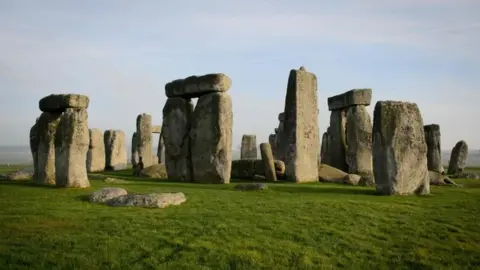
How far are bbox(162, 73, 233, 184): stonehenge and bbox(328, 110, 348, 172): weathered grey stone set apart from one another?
862cm

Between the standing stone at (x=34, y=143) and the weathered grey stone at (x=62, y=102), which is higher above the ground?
the weathered grey stone at (x=62, y=102)

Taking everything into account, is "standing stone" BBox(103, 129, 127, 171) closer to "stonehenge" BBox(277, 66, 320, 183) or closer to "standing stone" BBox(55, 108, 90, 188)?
"stonehenge" BBox(277, 66, 320, 183)

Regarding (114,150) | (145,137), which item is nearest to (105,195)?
(145,137)

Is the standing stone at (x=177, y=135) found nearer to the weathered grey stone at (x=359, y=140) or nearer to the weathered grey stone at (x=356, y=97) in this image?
the weathered grey stone at (x=356, y=97)

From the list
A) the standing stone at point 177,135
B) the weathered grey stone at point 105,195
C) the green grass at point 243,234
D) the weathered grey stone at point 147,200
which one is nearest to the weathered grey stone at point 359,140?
the standing stone at point 177,135

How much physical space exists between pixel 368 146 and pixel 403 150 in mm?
10373

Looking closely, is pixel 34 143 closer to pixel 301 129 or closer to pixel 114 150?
pixel 301 129

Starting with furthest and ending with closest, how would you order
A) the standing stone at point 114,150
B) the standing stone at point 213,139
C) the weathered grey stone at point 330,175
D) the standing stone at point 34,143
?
the standing stone at point 114,150 < the weathered grey stone at point 330,175 < the standing stone at point 213,139 < the standing stone at point 34,143

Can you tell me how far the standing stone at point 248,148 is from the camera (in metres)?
34.1

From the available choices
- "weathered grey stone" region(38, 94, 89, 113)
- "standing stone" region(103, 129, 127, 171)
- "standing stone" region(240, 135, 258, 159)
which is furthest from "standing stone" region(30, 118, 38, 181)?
"standing stone" region(240, 135, 258, 159)

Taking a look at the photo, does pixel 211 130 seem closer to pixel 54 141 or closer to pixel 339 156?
pixel 54 141

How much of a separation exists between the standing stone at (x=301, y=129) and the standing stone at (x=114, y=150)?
16.9 metres

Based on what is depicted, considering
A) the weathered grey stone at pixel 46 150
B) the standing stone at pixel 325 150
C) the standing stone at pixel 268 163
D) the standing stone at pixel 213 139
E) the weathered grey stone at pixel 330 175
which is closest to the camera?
the weathered grey stone at pixel 46 150

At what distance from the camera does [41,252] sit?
25.7 feet
